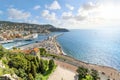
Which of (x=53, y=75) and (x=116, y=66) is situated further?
(x=116, y=66)

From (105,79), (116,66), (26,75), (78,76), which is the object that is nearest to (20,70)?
(26,75)

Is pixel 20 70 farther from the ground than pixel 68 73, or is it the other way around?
pixel 20 70

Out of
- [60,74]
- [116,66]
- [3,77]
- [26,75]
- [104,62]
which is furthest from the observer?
[104,62]

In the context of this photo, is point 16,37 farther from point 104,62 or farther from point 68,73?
point 68,73

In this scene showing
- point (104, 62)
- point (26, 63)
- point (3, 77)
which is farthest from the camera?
point (104, 62)

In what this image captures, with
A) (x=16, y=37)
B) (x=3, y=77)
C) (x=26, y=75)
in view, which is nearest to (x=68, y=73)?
(x=26, y=75)

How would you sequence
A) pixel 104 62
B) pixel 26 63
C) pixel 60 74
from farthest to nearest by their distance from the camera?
pixel 104 62, pixel 60 74, pixel 26 63

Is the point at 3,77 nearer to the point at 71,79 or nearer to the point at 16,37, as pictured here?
the point at 71,79

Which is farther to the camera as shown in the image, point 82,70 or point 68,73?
point 68,73

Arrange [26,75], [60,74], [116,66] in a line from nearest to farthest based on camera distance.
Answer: [26,75] < [60,74] < [116,66]
